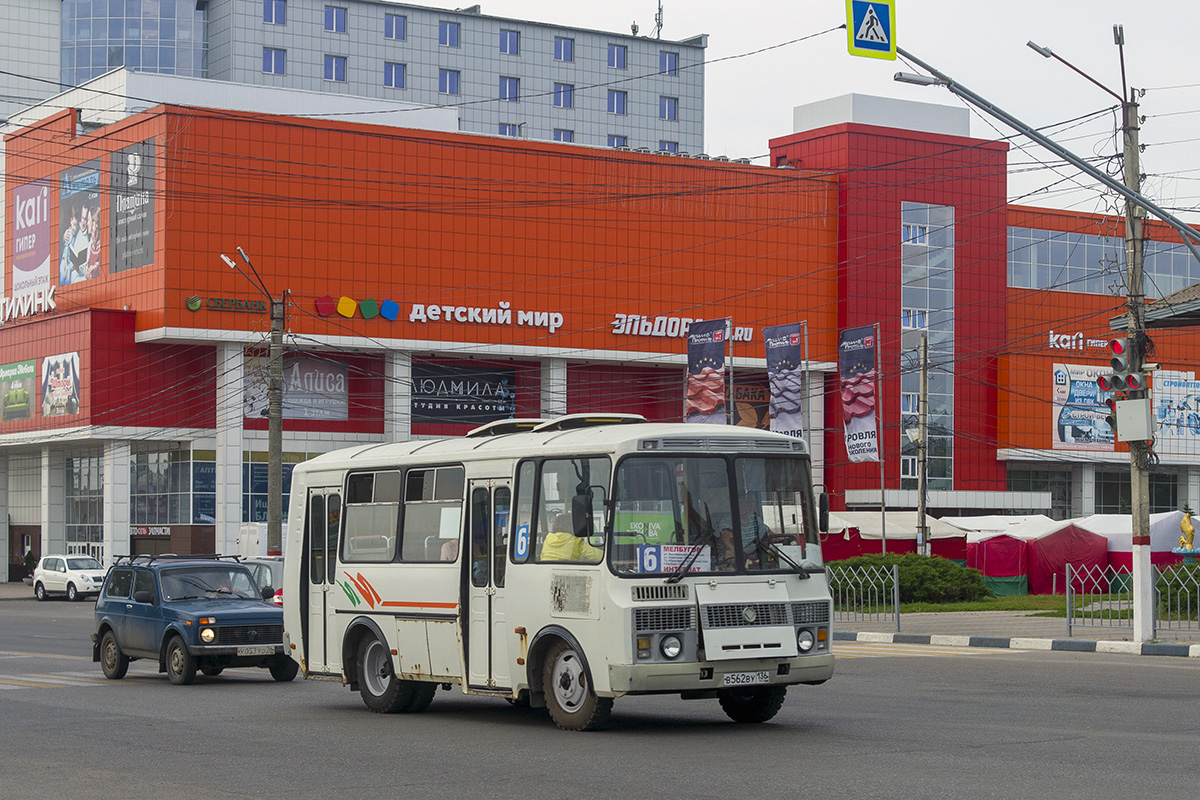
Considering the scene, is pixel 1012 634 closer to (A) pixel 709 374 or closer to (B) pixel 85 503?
(A) pixel 709 374

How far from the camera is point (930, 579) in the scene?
3706 cm

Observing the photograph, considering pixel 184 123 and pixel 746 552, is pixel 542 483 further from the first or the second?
pixel 184 123

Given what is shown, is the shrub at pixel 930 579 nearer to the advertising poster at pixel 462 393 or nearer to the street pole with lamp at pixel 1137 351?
the street pole with lamp at pixel 1137 351

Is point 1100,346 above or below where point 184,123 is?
below

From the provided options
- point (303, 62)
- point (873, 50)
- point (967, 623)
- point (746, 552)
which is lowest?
point (967, 623)

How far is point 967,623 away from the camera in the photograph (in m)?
31.2

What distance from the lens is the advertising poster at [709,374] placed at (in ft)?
170

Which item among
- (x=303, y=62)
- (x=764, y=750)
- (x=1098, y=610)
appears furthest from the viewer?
(x=303, y=62)

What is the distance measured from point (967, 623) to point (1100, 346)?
57.5 metres

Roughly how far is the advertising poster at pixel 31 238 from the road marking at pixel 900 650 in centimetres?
5226

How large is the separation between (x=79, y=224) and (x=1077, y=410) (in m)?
51.1

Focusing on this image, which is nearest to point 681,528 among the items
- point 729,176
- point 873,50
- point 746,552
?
point 746,552

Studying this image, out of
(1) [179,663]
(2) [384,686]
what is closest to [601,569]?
(2) [384,686]

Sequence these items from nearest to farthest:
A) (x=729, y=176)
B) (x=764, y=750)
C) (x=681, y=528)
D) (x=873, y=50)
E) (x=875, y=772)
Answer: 1. (x=875, y=772)
2. (x=764, y=750)
3. (x=681, y=528)
4. (x=873, y=50)
5. (x=729, y=176)
